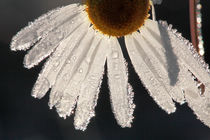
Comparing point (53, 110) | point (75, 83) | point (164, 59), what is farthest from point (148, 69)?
point (53, 110)

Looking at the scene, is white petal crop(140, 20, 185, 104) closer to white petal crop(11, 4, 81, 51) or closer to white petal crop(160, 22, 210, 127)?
white petal crop(160, 22, 210, 127)

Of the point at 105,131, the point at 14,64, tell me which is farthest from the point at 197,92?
the point at 14,64

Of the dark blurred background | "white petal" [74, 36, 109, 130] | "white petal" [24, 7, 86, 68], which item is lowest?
"white petal" [74, 36, 109, 130]

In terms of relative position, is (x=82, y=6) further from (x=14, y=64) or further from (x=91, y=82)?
(x=14, y=64)

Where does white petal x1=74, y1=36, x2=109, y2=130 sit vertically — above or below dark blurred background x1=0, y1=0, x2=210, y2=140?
Result: below

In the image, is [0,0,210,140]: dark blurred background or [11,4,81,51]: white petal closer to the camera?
[11,4,81,51]: white petal

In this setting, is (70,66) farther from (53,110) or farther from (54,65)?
(53,110)

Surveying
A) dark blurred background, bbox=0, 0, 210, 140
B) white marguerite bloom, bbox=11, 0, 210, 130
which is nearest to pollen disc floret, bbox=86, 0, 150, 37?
white marguerite bloom, bbox=11, 0, 210, 130
